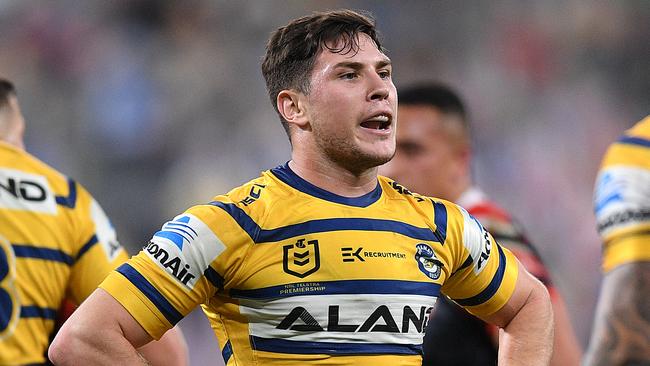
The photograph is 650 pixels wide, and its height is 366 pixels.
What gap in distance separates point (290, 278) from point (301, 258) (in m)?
0.06

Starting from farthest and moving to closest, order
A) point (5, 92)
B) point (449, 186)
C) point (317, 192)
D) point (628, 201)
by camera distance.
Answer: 1. point (449, 186)
2. point (5, 92)
3. point (628, 201)
4. point (317, 192)

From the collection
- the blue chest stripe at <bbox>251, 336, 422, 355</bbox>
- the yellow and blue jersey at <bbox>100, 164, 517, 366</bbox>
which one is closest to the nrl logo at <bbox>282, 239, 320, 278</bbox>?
the yellow and blue jersey at <bbox>100, 164, 517, 366</bbox>

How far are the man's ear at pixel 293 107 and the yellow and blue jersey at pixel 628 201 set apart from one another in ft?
4.38

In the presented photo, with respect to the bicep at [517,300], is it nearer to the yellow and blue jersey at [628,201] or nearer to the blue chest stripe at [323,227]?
the blue chest stripe at [323,227]

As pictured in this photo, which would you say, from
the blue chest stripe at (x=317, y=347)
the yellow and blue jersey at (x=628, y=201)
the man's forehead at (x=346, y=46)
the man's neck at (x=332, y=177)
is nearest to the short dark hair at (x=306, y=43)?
the man's forehead at (x=346, y=46)

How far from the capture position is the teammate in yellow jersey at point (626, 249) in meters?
3.36

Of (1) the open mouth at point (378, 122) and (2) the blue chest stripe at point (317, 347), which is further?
(1) the open mouth at point (378, 122)

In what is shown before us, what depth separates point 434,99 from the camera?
16.5ft

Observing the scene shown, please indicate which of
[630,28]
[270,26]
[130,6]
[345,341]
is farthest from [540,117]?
[345,341]

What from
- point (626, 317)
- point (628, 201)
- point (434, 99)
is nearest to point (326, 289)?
point (628, 201)

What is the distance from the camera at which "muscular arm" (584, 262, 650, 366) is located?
341 centimetres

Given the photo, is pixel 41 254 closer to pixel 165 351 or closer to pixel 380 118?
pixel 165 351

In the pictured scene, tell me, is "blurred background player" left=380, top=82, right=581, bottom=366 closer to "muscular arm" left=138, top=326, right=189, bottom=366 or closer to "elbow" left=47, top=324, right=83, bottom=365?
"muscular arm" left=138, top=326, right=189, bottom=366

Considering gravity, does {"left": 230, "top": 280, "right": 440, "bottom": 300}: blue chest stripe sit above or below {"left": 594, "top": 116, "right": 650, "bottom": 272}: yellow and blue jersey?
below
